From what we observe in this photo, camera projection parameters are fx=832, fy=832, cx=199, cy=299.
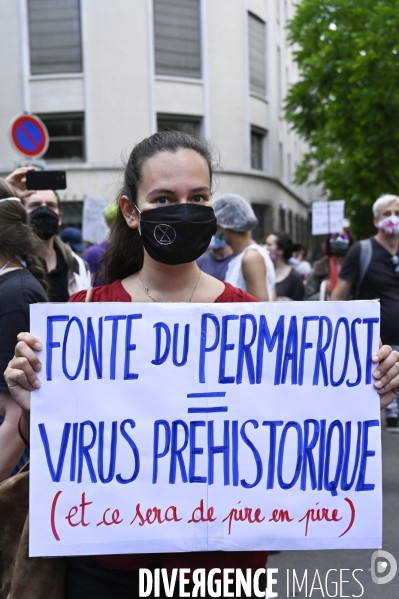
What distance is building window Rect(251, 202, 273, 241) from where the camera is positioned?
27078 mm

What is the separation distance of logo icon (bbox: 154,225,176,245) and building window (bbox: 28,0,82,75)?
71.7 feet

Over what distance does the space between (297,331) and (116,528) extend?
676 millimetres

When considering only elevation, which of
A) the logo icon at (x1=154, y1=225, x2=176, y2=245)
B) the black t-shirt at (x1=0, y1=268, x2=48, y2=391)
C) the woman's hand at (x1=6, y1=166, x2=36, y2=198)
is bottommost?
the black t-shirt at (x1=0, y1=268, x2=48, y2=391)

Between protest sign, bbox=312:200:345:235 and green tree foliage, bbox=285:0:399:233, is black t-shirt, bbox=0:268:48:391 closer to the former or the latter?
protest sign, bbox=312:200:345:235

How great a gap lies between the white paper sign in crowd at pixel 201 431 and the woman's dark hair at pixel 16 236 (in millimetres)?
887

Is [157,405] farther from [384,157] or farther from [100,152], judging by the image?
[100,152]

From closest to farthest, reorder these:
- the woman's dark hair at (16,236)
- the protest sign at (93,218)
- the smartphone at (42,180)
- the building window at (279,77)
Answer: the woman's dark hair at (16,236), the smartphone at (42,180), the protest sign at (93,218), the building window at (279,77)

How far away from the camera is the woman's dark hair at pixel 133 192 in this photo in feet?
7.36

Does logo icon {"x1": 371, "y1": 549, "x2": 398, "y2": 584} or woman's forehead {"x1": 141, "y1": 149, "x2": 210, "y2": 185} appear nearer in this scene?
woman's forehead {"x1": 141, "y1": 149, "x2": 210, "y2": 185}

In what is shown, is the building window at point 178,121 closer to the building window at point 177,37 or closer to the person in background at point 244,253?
the building window at point 177,37

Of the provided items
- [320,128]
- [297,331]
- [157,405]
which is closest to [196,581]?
[157,405]

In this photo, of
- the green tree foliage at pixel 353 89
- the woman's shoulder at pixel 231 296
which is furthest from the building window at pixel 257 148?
the woman's shoulder at pixel 231 296

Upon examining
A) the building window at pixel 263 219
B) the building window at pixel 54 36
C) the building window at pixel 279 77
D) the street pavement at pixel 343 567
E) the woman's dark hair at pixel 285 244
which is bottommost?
the street pavement at pixel 343 567

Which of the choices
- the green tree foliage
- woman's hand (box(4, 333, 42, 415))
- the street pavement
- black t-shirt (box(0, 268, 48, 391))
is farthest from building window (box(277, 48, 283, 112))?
woman's hand (box(4, 333, 42, 415))
